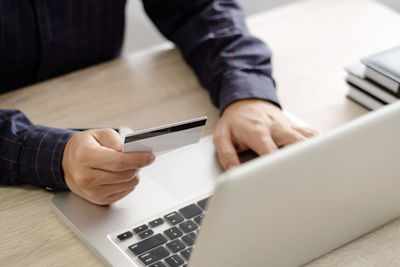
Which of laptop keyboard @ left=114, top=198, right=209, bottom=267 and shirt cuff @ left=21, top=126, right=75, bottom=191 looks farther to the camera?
shirt cuff @ left=21, top=126, right=75, bottom=191

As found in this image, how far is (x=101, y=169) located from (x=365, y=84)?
1.87 ft

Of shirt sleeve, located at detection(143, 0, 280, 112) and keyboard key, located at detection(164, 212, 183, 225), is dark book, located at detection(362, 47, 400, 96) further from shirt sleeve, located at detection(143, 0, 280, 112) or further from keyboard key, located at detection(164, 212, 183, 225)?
keyboard key, located at detection(164, 212, 183, 225)

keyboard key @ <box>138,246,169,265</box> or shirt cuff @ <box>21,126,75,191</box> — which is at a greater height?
shirt cuff @ <box>21,126,75,191</box>

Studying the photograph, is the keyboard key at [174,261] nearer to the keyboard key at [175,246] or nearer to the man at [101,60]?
the keyboard key at [175,246]

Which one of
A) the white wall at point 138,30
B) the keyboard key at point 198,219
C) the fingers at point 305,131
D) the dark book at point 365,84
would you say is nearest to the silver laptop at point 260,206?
the keyboard key at point 198,219

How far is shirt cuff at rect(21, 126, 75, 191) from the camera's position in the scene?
3.28ft

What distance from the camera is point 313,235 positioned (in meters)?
0.80

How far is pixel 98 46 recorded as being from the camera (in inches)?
61.0

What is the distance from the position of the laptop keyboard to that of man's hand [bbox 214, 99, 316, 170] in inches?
6.1

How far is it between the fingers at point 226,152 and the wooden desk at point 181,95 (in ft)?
0.32

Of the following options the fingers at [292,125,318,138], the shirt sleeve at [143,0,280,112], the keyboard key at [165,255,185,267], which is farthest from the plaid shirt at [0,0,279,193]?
the keyboard key at [165,255,185,267]

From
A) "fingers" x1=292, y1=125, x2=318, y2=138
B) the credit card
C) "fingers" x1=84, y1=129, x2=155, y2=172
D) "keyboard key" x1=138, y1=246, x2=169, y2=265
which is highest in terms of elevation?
the credit card

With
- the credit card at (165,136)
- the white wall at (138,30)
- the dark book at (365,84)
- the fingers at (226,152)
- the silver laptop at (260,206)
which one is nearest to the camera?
the silver laptop at (260,206)

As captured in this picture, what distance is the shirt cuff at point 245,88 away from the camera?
1.17m
